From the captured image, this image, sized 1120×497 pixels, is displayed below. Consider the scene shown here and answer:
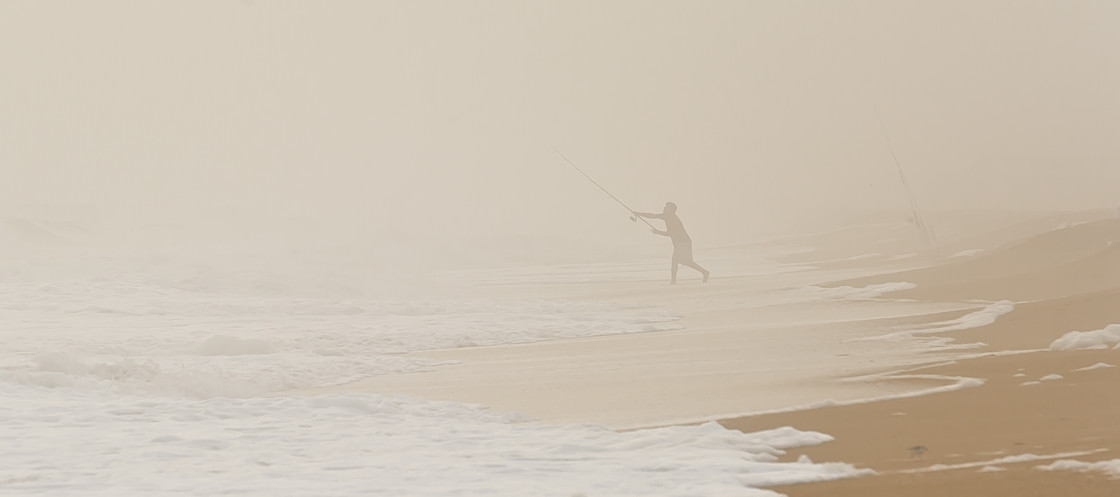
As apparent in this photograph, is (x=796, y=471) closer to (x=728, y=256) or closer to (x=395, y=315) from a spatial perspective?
(x=395, y=315)

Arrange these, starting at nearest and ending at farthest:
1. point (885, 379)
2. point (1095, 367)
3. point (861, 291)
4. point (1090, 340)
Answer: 1. point (1095, 367)
2. point (885, 379)
3. point (1090, 340)
4. point (861, 291)

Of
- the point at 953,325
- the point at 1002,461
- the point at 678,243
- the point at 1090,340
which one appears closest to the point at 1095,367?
the point at 1090,340

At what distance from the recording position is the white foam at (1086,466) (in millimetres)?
4316

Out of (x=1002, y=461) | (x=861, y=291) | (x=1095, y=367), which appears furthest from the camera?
(x=861, y=291)

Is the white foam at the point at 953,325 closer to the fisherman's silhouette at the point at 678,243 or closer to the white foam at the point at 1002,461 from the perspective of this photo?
the white foam at the point at 1002,461

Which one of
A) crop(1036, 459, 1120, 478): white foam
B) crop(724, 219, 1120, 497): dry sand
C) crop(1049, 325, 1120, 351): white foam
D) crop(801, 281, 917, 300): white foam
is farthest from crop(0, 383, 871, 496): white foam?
crop(801, 281, 917, 300): white foam

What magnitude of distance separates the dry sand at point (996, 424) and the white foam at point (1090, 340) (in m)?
0.15

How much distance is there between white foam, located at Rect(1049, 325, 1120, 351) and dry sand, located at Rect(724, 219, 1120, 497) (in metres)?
0.15

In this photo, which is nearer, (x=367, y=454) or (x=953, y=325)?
(x=367, y=454)

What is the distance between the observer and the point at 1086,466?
4.42 meters

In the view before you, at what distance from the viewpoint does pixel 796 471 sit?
4805 millimetres

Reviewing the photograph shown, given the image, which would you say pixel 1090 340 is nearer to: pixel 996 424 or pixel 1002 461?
pixel 996 424

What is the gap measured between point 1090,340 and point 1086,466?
11.9ft

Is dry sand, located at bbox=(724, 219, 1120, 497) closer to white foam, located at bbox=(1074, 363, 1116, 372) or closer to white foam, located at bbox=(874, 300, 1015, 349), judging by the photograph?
white foam, located at bbox=(1074, 363, 1116, 372)
